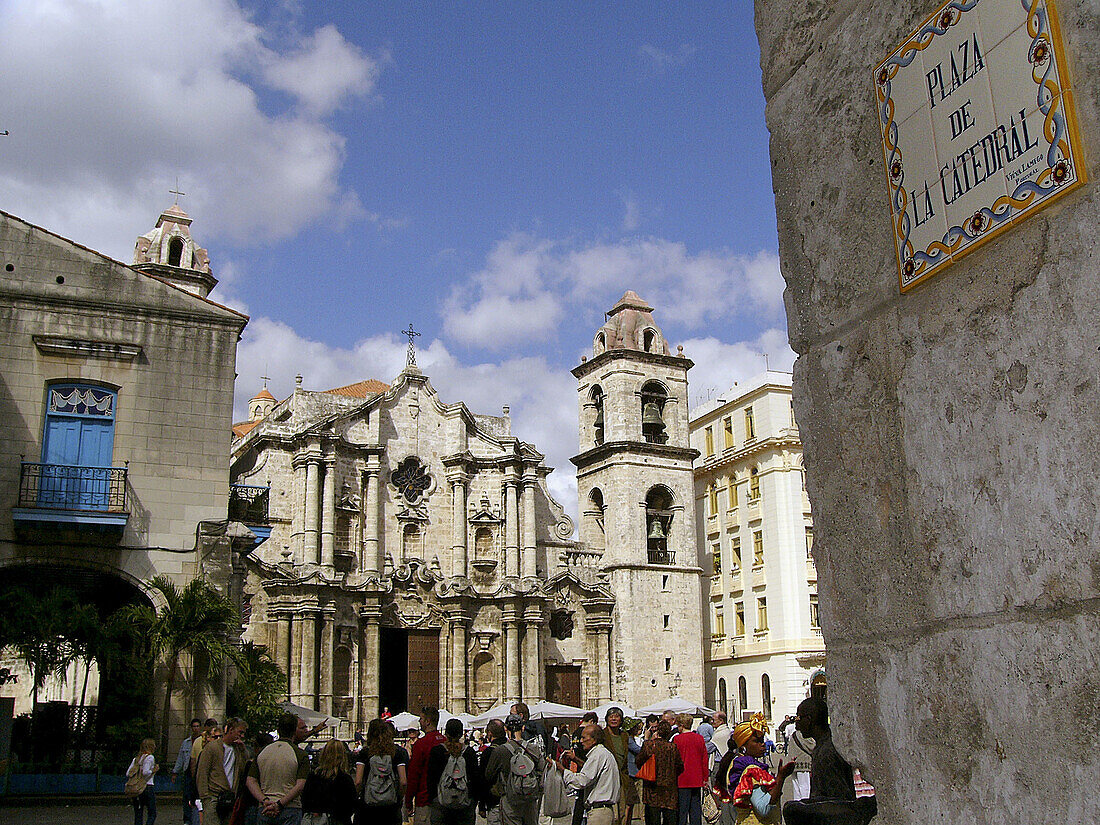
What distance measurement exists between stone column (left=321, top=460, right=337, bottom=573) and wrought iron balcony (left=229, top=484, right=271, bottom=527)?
11061 mm

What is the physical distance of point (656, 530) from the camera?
38.0 metres

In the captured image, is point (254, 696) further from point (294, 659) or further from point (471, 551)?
point (471, 551)

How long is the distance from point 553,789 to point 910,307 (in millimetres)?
7630

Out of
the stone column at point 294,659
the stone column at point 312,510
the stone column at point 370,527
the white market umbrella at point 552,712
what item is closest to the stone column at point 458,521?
the stone column at point 370,527

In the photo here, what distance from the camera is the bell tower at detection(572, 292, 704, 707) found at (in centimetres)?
3650

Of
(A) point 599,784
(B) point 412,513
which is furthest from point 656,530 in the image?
(A) point 599,784

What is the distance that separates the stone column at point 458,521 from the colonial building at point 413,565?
1.9 inches

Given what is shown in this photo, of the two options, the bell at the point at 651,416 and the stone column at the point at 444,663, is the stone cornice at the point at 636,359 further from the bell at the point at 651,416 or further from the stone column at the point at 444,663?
the stone column at the point at 444,663

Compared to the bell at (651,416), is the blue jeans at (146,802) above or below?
below

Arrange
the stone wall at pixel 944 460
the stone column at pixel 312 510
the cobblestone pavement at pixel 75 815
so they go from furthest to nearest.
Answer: the stone column at pixel 312 510, the cobblestone pavement at pixel 75 815, the stone wall at pixel 944 460

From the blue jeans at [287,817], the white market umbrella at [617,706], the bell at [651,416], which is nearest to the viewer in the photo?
the blue jeans at [287,817]

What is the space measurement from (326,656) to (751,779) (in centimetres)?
2575

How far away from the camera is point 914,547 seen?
2.44 meters

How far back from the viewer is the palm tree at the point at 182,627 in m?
15.9
